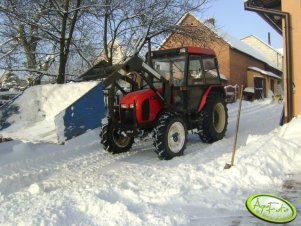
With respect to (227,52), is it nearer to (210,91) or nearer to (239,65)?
(239,65)

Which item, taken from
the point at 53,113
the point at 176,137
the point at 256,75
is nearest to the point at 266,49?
the point at 256,75

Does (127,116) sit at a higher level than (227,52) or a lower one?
lower

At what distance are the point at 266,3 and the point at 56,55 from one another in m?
6.21

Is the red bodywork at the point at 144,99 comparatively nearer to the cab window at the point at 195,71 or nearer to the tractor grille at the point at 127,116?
the tractor grille at the point at 127,116

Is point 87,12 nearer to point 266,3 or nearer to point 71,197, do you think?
point 266,3

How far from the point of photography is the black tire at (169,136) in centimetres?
775

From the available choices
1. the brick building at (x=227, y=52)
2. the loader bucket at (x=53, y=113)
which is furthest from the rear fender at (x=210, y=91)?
the brick building at (x=227, y=52)

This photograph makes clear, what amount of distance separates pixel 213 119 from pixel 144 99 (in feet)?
7.07

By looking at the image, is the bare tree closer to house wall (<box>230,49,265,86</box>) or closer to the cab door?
the cab door

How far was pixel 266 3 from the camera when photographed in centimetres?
1120

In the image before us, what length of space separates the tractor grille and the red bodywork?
86 mm

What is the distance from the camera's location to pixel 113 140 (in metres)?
8.59

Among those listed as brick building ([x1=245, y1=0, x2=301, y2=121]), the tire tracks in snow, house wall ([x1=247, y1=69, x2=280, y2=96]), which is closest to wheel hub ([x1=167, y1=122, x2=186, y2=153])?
the tire tracks in snow

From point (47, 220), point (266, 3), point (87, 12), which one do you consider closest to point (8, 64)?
point (87, 12)
